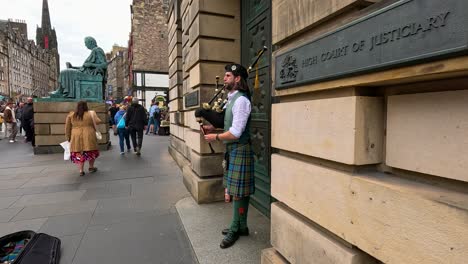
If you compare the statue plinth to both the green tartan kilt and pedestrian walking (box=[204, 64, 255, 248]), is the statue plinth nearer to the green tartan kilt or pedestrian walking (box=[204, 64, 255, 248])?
pedestrian walking (box=[204, 64, 255, 248])

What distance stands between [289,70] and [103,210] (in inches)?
146

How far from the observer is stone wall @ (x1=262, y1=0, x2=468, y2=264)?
109cm

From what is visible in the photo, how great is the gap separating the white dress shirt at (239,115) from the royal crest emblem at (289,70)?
0.69 metres

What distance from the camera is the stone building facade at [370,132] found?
107 centimetres

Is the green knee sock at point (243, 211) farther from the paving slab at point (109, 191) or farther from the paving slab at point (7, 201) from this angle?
the paving slab at point (7, 201)

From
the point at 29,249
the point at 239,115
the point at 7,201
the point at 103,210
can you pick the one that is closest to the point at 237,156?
the point at 239,115

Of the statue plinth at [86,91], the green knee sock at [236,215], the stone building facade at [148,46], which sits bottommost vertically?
the green knee sock at [236,215]

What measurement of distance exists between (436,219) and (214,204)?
11.4 feet

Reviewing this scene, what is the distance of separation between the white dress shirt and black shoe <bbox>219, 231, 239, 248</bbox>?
3.82ft

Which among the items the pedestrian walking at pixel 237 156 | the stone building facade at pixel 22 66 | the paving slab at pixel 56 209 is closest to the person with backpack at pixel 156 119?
the paving slab at pixel 56 209

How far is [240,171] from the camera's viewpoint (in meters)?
2.90

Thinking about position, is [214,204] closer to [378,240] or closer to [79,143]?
[378,240]

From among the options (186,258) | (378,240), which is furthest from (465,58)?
(186,258)

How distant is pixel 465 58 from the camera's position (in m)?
0.96
